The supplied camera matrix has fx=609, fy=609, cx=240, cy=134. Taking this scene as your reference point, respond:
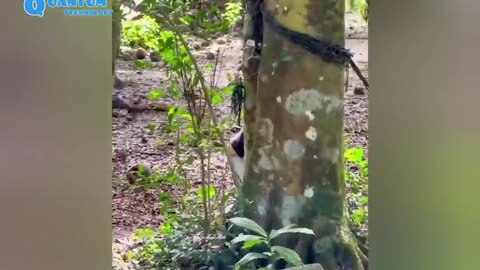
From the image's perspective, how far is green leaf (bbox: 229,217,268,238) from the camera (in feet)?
5.03

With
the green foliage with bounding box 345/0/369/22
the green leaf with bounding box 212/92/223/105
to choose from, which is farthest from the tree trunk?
the green foliage with bounding box 345/0/369/22

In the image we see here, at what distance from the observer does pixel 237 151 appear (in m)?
1.56

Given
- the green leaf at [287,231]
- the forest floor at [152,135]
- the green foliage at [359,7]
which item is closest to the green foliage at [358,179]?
the forest floor at [152,135]

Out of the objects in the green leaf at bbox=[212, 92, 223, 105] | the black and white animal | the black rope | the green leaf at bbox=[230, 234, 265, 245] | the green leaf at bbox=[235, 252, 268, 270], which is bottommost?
the green leaf at bbox=[235, 252, 268, 270]

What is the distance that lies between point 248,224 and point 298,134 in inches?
10.3

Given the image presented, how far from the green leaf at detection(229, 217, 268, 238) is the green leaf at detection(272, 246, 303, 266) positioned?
5 cm

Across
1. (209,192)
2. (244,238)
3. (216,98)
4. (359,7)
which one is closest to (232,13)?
(216,98)

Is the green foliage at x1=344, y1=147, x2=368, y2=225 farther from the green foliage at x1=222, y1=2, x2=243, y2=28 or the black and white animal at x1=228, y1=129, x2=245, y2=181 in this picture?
the green foliage at x1=222, y1=2, x2=243, y2=28

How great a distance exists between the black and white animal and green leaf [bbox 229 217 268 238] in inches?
4.7

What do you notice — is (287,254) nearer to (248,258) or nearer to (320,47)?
(248,258)

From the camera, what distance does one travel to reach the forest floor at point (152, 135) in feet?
4.74

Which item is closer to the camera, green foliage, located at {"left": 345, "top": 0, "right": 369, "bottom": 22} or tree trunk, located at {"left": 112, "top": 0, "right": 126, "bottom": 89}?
tree trunk, located at {"left": 112, "top": 0, "right": 126, "bottom": 89}

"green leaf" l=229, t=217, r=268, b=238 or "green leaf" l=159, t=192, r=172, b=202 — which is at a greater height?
"green leaf" l=159, t=192, r=172, b=202
